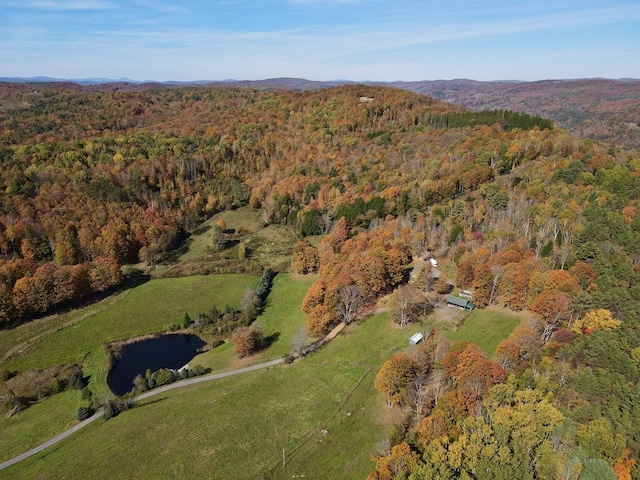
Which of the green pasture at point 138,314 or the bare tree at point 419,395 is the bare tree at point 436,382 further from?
the green pasture at point 138,314

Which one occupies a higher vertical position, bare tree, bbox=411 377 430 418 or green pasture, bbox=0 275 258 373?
bare tree, bbox=411 377 430 418

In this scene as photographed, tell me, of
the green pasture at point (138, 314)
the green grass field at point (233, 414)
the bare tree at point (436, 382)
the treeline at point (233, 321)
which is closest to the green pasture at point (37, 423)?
the green grass field at point (233, 414)

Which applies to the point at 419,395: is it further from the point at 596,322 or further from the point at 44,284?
the point at 44,284

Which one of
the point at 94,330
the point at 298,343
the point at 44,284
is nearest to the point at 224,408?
the point at 298,343

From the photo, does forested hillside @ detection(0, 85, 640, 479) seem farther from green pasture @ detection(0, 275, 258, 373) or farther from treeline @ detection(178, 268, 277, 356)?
treeline @ detection(178, 268, 277, 356)

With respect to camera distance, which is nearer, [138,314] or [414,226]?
[138,314]

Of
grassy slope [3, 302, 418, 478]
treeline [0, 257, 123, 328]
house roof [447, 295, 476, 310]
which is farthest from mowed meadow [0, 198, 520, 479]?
treeline [0, 257, 123, 328]
